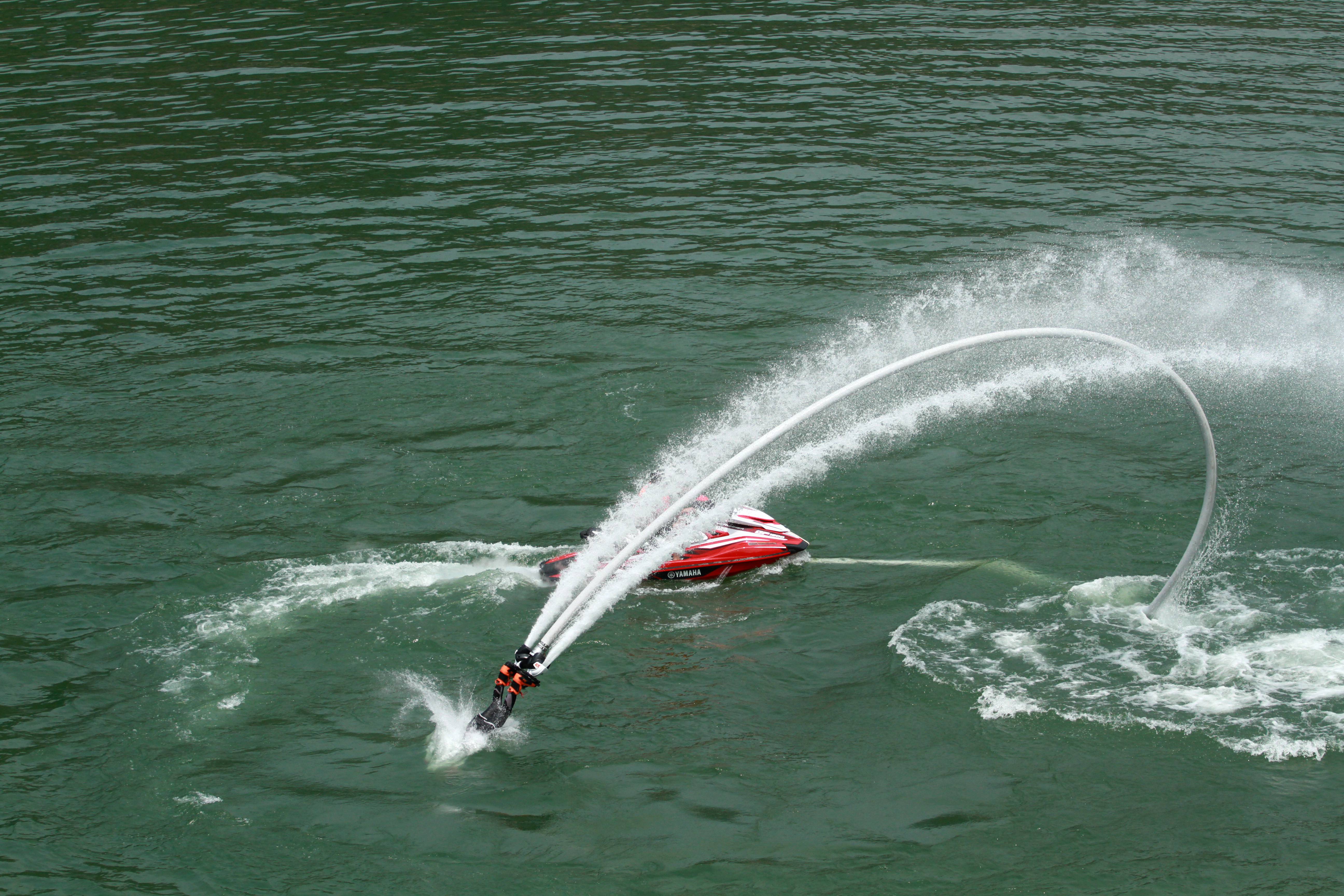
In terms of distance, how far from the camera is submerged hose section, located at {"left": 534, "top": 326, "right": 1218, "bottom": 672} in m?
19.0

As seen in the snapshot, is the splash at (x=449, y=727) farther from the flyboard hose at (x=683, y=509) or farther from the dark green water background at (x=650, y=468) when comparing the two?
the flyboard hose at (x=683, y=509)

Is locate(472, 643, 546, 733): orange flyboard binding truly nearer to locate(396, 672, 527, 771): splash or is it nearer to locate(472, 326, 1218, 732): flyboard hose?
locate(472, 326, 1218, 732): flyboard hose

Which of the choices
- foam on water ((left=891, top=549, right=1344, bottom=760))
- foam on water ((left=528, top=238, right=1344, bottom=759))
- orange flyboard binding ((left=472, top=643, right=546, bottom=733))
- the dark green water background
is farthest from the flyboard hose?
foam on water ((left=891, top=549, right=1344, bottom=760))

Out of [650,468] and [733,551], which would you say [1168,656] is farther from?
[650,468]

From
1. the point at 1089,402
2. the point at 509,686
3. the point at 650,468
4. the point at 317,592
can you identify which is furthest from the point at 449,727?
the point at 1089,402

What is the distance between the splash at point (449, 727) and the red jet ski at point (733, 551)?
3920 mm

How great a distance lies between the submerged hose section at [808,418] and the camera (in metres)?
19.0

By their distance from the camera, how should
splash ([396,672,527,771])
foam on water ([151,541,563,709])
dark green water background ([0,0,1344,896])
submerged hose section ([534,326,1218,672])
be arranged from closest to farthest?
1. submerged hose section ([534,326,1218,672])
2. dark green water background ([0,0,1344,896])
3. splash ([396,672,527,771])
4. foam on water ([151,541,563,709])

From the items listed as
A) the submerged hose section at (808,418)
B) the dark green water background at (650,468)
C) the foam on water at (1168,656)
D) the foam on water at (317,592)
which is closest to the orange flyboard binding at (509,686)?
the submerged hose section at (808,418)

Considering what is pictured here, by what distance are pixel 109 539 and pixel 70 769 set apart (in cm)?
759

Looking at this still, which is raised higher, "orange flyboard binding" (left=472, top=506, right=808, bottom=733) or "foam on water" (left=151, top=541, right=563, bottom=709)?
"orange flyboard binding" (left=472, top=506, right=808, bottom=733)

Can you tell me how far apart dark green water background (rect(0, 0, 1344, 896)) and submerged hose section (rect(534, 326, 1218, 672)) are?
72.9 inches

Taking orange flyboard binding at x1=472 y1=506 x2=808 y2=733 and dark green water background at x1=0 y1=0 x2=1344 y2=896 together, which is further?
orange flyboard binding at x1=472 y1=506 x2=808 y2=733

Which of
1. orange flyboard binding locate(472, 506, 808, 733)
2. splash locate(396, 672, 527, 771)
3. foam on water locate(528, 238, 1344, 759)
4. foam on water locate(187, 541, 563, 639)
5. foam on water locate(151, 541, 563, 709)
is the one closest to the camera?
splash locate(396, 672, 527, 771)
